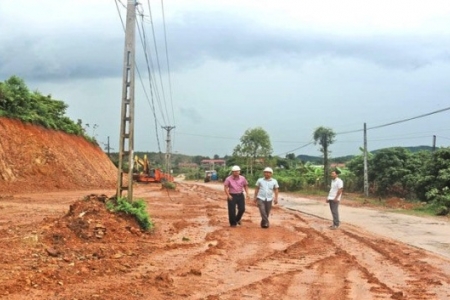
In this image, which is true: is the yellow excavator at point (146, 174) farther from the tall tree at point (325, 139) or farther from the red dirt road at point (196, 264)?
the red dirt road at point (196, 264)

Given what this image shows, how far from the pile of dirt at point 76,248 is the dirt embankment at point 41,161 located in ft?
53.4

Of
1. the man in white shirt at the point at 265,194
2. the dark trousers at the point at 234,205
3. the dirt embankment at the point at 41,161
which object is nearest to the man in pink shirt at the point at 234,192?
the dark trousers at the point at 234,205

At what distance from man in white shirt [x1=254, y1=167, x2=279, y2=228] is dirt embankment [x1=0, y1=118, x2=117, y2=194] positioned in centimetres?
1558

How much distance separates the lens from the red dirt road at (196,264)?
20.6 feet

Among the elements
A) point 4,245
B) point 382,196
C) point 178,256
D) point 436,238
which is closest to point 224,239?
Answer: point 178,256

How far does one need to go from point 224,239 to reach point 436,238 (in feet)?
18.5

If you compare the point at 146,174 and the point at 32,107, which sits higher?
the point at 32,107

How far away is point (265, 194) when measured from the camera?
1393 centimetres

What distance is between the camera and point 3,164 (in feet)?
86.1

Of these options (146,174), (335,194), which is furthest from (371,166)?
(335,194)

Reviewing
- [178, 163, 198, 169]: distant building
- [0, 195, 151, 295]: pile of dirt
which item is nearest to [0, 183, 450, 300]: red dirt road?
[0, 195, 151, 295]: pile of dirt

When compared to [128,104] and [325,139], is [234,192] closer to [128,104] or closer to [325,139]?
[128,104]

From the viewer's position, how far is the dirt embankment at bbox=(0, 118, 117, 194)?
2711cm

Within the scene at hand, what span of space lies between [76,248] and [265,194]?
6.54 m
